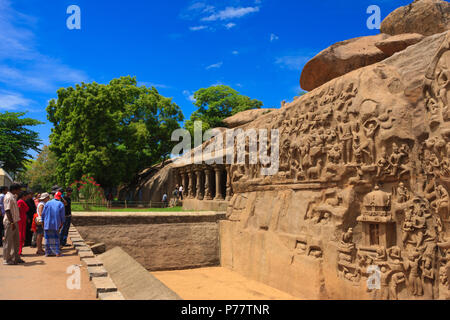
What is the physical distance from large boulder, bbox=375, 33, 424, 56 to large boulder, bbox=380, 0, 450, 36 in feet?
2.22

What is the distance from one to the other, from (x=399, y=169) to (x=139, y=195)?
26653 millimetres

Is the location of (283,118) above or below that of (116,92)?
below

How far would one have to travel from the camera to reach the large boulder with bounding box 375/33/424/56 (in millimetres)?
9977

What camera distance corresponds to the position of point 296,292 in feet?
33.7

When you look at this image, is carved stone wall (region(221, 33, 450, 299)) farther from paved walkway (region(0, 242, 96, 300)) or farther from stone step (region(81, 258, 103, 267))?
paved walkway (region(0, 242, 96, 300))

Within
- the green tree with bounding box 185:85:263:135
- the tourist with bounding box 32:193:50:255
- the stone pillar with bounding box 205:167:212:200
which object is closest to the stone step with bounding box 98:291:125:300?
the tourist with bounding box 32:193:50:255

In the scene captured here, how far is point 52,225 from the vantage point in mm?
8508

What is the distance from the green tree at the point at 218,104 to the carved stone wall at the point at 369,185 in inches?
941

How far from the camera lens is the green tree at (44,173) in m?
38.2

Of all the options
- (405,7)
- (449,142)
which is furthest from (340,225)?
(405,7)

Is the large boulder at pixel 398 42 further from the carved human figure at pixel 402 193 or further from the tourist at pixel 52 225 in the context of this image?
the tourist at pixel 52 225

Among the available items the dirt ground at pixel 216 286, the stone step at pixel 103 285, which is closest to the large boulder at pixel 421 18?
the dirt ground at pixel 216 286

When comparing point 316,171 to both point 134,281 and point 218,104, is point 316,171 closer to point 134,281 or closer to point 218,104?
point 134,281
